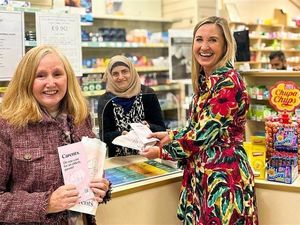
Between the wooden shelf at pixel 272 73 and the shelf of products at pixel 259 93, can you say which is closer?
the wooden shelf at pixel 272 73

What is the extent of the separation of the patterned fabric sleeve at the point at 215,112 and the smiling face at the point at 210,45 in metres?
0.13

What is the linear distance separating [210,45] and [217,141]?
519 mm

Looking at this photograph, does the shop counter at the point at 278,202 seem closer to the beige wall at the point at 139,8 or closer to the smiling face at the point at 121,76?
the smiling face at the point at 121,76

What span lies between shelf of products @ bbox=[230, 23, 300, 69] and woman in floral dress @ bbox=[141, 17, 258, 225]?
21.6ft

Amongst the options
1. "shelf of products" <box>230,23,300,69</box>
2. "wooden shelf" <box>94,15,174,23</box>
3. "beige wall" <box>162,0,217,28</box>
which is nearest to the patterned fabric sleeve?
"wooden shelf" <box>94,15,174,23</box>

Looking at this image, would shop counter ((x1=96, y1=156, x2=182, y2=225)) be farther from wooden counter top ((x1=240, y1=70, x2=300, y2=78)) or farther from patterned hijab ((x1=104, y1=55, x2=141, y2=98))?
wooden counter top ((x1=240, y1=70, x2=300, y2=78))

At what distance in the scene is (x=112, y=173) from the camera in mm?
2350

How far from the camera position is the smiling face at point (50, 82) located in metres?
1.60

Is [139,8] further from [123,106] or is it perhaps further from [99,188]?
[99,188]

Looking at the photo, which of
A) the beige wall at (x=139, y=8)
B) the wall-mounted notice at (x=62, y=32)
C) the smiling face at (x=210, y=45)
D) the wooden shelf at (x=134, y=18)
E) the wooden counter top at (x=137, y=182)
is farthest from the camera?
the beige wall at (x=139, y=8)

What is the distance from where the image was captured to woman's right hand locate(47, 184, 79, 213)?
4.98ft

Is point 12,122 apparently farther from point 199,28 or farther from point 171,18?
point 171,18

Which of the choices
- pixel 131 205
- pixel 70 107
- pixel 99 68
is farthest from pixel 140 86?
pixel 99 68

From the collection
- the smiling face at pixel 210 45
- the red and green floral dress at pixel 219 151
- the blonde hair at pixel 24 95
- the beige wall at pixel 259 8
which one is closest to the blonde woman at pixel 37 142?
the blonde hair at pixel 24 95
